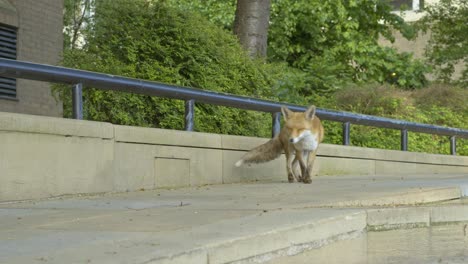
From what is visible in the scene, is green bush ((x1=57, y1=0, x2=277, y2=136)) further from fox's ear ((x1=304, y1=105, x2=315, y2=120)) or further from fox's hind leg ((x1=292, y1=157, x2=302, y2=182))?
fox's ear ((x1=304, y1=105, x2=315, y2=120))

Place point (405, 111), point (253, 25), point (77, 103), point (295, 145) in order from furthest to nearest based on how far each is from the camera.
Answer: point (405, 111)
point (253, 25)
point (295, 145)
point (77, 103)

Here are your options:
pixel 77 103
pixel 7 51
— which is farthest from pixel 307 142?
pixel 7 51

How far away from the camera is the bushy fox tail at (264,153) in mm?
10711

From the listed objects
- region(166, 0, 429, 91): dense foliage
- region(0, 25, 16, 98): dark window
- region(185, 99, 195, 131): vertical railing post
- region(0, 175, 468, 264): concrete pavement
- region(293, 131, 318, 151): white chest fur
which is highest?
region(166, 0, 429, 91): dense foliage

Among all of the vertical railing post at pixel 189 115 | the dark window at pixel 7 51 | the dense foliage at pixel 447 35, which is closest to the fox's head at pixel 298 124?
the vertical railing post at pixel 189 115

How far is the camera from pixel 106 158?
8.89 meters

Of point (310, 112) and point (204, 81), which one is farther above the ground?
point (204, 81)

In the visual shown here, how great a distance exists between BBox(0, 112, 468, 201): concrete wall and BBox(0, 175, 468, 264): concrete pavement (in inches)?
8.4

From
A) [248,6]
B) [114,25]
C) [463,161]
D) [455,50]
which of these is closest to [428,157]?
[463,161]

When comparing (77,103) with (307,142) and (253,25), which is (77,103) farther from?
(253,25)

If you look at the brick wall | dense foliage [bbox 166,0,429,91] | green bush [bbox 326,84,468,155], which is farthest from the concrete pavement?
dense foliage [bbox 166,0,429,91]

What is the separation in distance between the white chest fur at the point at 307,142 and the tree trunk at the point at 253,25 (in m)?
5.76

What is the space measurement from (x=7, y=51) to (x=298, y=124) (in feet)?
29.1

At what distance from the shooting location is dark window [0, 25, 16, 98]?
55.9 ft
